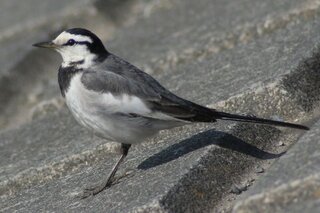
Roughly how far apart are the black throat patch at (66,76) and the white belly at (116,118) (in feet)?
0.56

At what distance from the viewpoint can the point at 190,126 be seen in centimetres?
385

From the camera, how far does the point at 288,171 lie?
2590 millimetres

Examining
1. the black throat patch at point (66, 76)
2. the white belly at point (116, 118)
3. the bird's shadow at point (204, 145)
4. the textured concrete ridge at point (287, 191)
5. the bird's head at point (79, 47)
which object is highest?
the bird's head at point (79, 47)

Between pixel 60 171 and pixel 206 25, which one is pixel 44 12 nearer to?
pixel 206 25

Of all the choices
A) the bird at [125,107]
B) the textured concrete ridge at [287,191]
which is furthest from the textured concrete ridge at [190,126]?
the bird at [125,107]

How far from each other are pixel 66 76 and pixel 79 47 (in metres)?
0.21

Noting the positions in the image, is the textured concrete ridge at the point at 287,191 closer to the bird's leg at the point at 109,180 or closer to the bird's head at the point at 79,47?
the bird's leg at the point at 109,180

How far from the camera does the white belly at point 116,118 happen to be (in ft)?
11.3

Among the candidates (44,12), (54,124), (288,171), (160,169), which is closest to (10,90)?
(54,124)

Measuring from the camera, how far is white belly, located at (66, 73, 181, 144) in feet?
11.3

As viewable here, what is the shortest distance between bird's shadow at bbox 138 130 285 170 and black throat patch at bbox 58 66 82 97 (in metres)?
0.51

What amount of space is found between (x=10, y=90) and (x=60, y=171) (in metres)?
1.49

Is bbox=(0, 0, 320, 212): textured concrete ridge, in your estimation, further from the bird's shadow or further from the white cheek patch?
the white cheek patch

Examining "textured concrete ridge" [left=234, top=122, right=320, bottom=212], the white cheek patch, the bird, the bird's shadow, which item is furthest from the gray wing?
"textured concrete ridge" [left=234, top=122, right=320, bottom=212]
